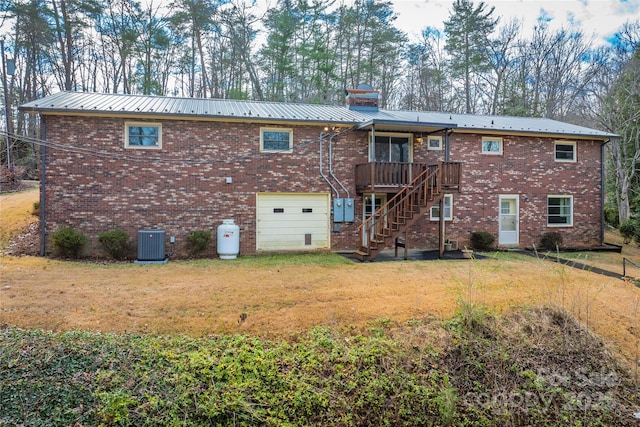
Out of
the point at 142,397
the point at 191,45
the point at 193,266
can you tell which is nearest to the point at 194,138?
the point at 193,266

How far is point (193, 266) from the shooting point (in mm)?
9586

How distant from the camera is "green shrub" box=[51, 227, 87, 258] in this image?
10.1 metres

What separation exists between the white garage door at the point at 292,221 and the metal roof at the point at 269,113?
265 centimetres

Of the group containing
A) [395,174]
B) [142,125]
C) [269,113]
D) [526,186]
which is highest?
[269,113]

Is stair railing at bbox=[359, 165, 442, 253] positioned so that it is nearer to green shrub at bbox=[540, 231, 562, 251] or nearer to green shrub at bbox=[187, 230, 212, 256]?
green shrub at bbox=[187, 230, 212, 256]

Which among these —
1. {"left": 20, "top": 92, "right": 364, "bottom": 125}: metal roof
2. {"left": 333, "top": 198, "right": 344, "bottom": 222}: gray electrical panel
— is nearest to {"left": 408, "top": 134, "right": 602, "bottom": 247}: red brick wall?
{"left": 333, "top": 198, "right": 344, "bottom": 222}: gray electrical panel

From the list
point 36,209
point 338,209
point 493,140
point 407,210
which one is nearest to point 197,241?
point 338,209

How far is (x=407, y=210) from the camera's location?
37.3ft

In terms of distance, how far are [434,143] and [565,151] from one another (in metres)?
5.93

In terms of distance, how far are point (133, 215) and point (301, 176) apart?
5.43m

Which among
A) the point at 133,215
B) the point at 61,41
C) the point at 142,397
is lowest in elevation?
the point at 142,397

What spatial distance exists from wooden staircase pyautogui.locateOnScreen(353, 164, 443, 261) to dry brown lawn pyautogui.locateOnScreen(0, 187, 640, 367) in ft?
5.42

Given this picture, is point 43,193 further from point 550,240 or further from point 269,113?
point 550,240

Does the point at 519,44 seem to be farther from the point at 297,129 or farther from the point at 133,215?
the point at 133,215
